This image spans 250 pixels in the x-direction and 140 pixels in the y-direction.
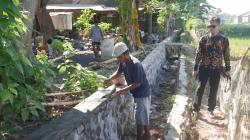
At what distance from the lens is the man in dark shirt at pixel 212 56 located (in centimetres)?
783

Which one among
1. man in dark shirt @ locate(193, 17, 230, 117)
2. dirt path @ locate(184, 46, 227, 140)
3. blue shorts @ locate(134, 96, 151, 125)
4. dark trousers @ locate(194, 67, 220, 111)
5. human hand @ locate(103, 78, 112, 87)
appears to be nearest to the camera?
blue shorts @ locate(134, 96, 151, 125)

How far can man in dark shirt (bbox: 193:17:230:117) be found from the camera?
25.7ft

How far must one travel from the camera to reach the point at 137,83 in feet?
20.0

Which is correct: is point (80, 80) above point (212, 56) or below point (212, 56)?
below

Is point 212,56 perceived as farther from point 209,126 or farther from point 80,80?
point 80,80

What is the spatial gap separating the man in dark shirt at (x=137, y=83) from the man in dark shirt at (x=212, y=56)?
2.09 metres

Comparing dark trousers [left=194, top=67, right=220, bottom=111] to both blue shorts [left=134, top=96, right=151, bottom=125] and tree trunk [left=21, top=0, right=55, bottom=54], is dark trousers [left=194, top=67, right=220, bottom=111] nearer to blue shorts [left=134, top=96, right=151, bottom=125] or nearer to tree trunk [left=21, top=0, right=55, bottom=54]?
blue shorts [left=134, top=96, right=151, bottom=125]

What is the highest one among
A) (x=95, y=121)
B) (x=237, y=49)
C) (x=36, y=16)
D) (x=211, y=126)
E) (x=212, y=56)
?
(x=36, y=16)

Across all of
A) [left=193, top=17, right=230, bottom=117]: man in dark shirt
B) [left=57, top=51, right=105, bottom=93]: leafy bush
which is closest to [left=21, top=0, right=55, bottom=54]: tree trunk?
[left=57, top=51, right=105, bottom=93]: leafy bush

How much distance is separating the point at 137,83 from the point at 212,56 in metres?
2.47

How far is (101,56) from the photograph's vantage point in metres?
16.2

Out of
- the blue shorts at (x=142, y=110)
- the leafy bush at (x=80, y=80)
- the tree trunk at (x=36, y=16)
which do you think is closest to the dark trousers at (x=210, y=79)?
the blue shorts at (x=142, y=110)

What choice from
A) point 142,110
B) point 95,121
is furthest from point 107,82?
point 95,121

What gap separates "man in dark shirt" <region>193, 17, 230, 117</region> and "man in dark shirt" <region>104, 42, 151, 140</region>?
209cm
